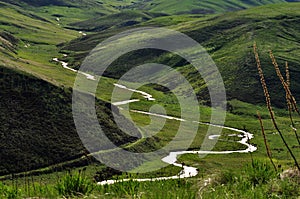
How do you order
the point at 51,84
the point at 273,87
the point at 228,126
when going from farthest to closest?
the point at 273,87, the point at 228,126, the point at 51,84

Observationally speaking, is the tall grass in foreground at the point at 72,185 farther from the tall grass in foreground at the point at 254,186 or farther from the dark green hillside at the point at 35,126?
the dark green hillside at the point at 35,126

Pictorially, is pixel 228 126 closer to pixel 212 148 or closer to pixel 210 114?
pixel 210 114

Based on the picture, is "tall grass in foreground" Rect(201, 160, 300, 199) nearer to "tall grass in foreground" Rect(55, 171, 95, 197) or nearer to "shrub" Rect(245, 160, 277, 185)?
"shrub" Rect(245, 160, 277, 185)

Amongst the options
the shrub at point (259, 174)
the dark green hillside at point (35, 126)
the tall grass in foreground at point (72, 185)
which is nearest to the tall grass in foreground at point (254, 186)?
the shrub at point (259, 174)

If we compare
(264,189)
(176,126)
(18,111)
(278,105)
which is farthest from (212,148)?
(264,189)

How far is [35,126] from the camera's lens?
8031 cm

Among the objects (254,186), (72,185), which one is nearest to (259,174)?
(254,186)

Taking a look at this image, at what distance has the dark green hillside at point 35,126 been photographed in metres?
72.1

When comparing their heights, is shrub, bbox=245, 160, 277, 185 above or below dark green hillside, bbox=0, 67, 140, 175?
above

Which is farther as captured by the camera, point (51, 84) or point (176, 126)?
point (176, 126)

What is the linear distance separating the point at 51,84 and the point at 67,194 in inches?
3369

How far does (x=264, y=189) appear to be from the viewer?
1146 centimetres

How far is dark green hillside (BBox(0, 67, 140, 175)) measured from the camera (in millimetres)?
72125

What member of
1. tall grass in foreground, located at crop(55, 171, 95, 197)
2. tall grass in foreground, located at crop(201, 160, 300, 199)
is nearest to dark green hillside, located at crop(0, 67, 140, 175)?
tall grass in foreground, located at crop(55, 171, 95, 197)
